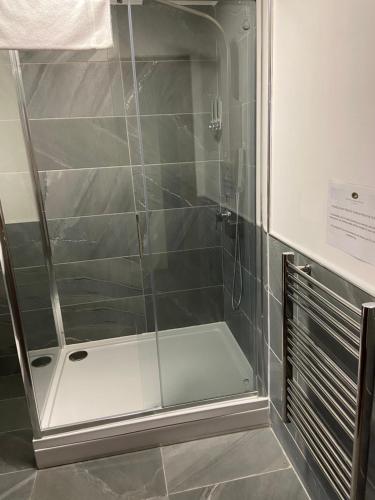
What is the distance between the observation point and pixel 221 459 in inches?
67.7

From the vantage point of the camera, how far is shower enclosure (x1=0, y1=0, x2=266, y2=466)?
1.85 meters

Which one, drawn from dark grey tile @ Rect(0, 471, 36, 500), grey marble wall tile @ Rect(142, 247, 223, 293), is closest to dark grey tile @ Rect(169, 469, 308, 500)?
dark grey tile @ Rect(0, 471, 36, 500)

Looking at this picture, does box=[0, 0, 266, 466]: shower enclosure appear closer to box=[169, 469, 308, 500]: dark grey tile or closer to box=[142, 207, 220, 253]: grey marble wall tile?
box=[142, 207, 220, 253]: grey marble wall tile

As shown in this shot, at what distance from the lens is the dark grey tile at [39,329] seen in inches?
67.8

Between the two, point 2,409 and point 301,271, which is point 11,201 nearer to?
point 2,409

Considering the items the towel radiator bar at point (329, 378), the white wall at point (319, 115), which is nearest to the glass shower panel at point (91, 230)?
the towel radiator bar at point (329, 378)

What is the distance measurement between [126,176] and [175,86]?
63 centimetres

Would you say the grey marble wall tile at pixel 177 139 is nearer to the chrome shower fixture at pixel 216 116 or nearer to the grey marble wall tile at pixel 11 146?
the chrome shower fixture at pixel 216 116

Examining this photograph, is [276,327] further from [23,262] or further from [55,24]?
[55,24]

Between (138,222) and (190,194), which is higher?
(190,194)

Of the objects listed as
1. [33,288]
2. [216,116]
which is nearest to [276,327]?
[216,116]

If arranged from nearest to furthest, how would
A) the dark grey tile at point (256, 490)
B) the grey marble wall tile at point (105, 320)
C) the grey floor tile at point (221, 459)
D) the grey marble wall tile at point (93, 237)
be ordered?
1. the dark grey tile at point (256, 490)
2. the grey floor tile at point (221, 459)
3. the grey marble wall tile at point (93, 237)
4. the grey marble wall tile at point (105, 320)

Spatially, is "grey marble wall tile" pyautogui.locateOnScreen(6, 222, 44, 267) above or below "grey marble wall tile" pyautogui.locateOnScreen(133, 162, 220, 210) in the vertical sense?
below

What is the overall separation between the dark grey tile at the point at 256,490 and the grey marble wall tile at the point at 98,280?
1.34 m
